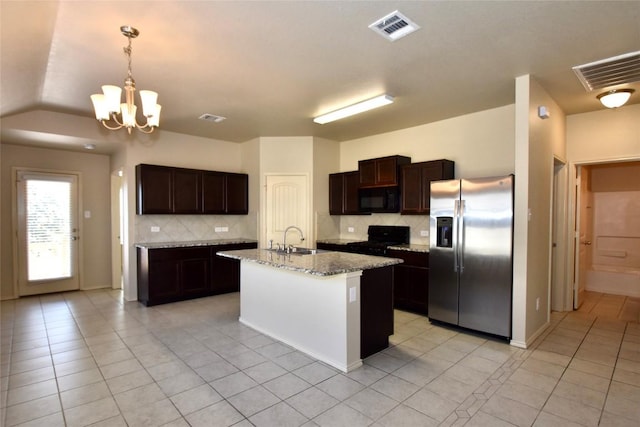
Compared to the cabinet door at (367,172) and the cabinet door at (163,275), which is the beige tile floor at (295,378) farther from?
the cabinet door at (367,172)

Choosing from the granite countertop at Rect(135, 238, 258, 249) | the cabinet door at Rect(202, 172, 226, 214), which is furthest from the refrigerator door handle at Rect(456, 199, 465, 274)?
Answer: the cabinet door at Rect(202, 172, 226, 214)

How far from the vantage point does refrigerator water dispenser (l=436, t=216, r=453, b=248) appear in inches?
154

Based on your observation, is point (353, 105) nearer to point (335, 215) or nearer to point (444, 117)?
point (444, 117)

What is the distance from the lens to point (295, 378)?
280 cm

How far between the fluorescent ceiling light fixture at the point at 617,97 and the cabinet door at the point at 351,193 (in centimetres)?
335

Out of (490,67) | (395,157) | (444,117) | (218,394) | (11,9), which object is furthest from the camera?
(395,157)

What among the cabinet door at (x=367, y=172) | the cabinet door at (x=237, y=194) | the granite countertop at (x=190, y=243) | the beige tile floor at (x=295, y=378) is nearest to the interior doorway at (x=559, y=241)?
the beige tile floor at (x=295, y=378)

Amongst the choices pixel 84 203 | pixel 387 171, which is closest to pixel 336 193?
pixel 387 171

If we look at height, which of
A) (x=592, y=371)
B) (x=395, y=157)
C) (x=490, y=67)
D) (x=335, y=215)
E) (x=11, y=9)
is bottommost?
(x=592, y=371)

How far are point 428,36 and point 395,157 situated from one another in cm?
257

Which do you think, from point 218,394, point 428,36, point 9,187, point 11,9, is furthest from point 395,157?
point 9,187

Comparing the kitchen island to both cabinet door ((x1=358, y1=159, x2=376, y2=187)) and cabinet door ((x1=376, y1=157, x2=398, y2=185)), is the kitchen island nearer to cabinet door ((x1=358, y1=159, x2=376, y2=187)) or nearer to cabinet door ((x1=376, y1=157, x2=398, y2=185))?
cabinet door ((x1=376, y1=157, x2=398, y2=185))

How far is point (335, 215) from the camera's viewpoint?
6.45 m

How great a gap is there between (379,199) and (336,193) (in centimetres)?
96
